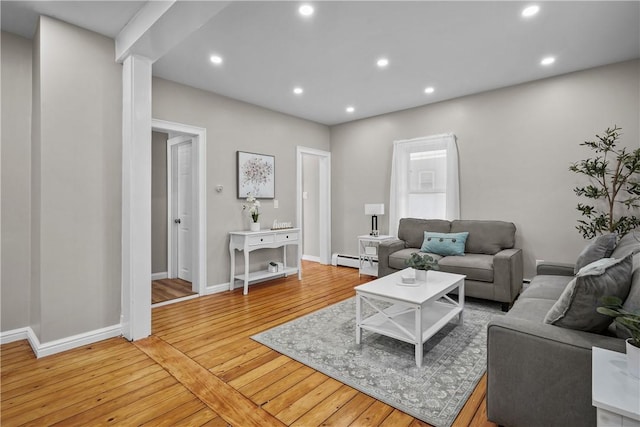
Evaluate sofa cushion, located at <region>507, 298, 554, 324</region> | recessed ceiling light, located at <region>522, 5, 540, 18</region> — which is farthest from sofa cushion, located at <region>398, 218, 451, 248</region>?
recessed ceiling light, located at <region>522, 5, 540, 18</region>

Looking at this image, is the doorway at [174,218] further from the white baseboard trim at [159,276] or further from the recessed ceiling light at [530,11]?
the recessed ceiling light at [530,11]

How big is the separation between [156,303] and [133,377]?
1.68 metres

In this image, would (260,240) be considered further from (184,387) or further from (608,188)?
(608,188)

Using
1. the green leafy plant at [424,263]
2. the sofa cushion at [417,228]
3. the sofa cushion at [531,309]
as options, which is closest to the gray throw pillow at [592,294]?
the sofa cushion at [531,309]

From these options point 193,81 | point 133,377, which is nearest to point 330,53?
point 193,81

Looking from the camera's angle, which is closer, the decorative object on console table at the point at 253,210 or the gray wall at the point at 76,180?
the gray wall at the point at 76,180

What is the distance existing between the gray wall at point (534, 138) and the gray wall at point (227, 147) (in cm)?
211

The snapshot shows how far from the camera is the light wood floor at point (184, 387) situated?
1.73m

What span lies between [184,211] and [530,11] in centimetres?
471

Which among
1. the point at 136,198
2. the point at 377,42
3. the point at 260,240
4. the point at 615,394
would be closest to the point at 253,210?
the point at 260,240

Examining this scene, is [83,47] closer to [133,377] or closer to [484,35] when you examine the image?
[133,377]

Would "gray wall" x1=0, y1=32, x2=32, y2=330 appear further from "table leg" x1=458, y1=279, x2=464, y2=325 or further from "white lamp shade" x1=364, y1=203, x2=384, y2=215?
"white lamp shade" x1=364, y1=203, x2=384, y2=215

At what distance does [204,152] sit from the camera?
13.4 feet

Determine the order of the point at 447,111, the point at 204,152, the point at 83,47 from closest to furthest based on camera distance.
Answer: the point at 83,47 → the point at 204,152 → the point at 447,111
